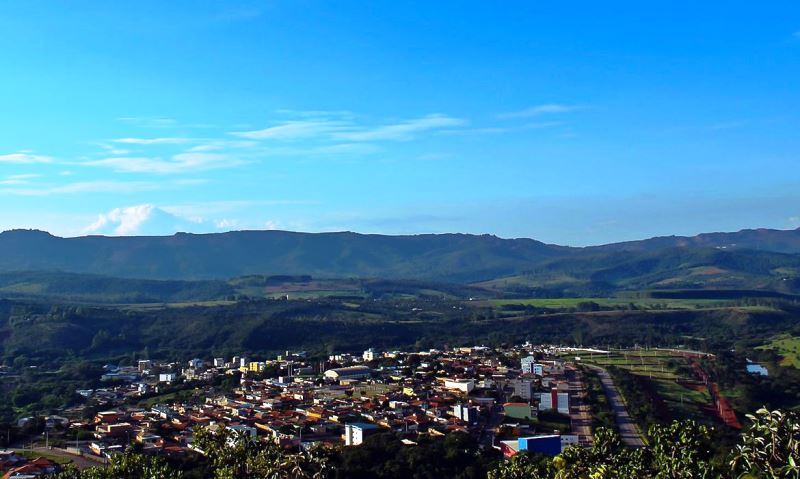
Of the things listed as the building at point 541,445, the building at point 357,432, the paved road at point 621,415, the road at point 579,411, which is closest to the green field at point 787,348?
the paved road at point 621,415

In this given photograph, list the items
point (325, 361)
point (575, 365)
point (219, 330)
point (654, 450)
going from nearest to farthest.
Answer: point (654, 450) → point (575, 365) → point (325, 361) → point (219, 330)

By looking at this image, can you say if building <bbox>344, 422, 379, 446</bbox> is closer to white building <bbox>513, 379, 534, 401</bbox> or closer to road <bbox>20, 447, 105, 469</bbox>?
road <bbox>20, 447, 105, 469</bbox>

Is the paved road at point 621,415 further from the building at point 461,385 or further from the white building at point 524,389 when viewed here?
the building at point 461,385

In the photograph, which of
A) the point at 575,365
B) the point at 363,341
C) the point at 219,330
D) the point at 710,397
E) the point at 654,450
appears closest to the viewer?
the point at 654,450

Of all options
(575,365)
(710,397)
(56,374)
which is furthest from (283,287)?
(710,397)

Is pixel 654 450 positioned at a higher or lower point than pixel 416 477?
higher

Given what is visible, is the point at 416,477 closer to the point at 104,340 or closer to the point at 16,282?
the point at 104,340

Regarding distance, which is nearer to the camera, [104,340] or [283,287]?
[104,340]
